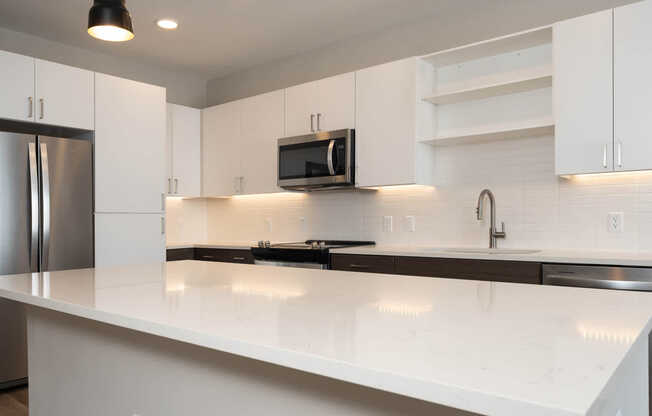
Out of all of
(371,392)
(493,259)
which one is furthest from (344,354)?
(493,259)

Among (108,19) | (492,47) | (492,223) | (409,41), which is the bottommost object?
(492,223)

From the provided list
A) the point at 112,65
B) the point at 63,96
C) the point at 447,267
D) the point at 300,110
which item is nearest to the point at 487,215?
the point at 447,267

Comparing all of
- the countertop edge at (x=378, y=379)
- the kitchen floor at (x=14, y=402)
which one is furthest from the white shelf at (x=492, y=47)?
the kitchen floor at (x=14, y=402)

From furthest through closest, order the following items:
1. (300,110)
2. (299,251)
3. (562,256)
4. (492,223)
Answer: (300,110)
(299,251)
(492,223)
(562,256)

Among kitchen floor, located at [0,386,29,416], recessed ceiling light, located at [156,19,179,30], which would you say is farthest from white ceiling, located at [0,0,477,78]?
kitchen floor, located at [0,386,29,416]

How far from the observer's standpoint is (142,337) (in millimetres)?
1497

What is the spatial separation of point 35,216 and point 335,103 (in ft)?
7.33

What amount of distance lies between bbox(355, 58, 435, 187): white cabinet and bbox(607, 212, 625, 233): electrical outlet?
3.86ft

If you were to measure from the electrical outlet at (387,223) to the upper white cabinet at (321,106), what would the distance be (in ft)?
2.54

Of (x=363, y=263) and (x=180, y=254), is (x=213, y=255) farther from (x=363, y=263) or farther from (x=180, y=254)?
(x=363, y=263)

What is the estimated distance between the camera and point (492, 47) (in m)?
3.27

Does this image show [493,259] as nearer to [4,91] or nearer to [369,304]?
[369,304]

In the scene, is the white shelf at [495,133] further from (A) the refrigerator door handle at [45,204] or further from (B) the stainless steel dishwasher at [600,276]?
(A) the refrigerator door handle at [45,204]

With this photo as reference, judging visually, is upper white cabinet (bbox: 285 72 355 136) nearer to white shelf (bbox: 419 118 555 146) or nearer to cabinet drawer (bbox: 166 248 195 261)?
white shelf (bbox: 419 118 555 146)
